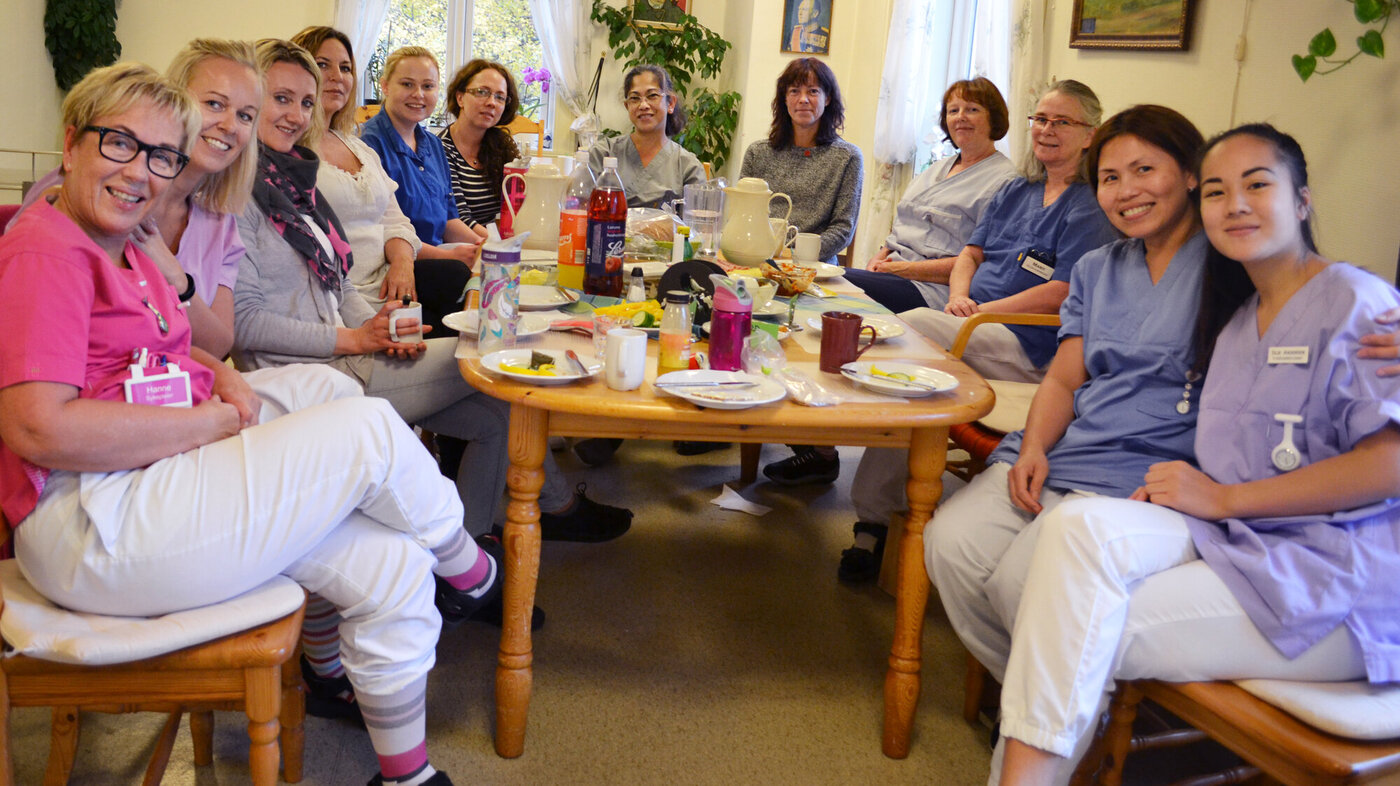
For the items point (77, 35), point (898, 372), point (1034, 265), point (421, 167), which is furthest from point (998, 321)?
point (77, 35)

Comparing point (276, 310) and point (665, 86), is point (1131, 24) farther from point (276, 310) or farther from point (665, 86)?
point (276, 310)

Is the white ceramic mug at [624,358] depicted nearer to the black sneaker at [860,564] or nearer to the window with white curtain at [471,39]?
the black sneaker at [860,564]

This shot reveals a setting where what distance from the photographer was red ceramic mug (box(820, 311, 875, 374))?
5.55ft

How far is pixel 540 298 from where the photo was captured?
6.84 ft

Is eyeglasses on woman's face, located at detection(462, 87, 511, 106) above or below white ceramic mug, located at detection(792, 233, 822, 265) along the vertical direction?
above

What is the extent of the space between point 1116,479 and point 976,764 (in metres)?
0.56

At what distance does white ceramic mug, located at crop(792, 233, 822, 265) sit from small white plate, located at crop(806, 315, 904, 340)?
0.73 metres

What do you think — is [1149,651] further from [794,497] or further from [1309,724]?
[794,497]

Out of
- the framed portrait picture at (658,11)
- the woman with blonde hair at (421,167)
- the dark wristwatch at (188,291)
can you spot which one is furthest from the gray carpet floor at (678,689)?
the framed portrait picture at (658,11)

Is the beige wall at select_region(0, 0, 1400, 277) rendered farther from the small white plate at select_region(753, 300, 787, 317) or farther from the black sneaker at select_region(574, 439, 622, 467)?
the black sneaker at select_region(574, 439, 622, 467)

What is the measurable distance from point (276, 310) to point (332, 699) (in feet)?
2.48

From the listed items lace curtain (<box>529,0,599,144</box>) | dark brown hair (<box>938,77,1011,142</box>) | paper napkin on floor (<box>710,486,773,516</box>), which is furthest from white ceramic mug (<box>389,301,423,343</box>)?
lace curtain (<box>529,0,599,144</box>)

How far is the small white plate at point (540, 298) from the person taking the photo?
6.66 feet

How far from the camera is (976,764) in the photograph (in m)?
1.74
